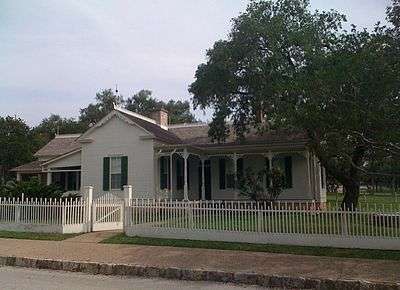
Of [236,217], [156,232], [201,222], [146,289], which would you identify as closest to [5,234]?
[156,232]

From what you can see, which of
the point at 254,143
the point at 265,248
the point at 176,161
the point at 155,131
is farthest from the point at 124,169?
the point at 265,248

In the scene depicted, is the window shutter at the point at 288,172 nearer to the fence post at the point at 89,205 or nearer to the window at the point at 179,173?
the window at the point at 179,173

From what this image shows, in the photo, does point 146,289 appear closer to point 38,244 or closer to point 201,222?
point 201,222

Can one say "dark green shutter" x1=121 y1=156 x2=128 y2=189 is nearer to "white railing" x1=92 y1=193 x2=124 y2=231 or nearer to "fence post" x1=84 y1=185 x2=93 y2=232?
"white railing" x1=92 y1=193 x2=124 y2=231

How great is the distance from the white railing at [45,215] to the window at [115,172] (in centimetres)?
866

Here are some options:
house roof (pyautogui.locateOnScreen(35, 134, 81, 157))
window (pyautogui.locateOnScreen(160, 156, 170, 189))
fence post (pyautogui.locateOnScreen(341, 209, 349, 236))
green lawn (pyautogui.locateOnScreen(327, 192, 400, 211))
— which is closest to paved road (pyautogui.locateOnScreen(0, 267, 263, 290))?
fence post (pyautogui.locateOnScreen(341, 209, 349, 236))

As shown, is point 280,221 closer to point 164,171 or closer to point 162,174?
point 162,174

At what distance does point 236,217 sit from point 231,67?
10529mm

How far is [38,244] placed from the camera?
1402 centimetres

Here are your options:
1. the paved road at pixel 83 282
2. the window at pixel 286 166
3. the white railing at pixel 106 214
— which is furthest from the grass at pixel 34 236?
the window at pixel 286 166

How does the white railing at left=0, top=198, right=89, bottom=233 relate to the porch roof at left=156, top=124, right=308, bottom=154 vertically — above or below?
below

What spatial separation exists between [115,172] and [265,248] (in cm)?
1459

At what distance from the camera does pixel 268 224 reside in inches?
514

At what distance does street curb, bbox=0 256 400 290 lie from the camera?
876cm
